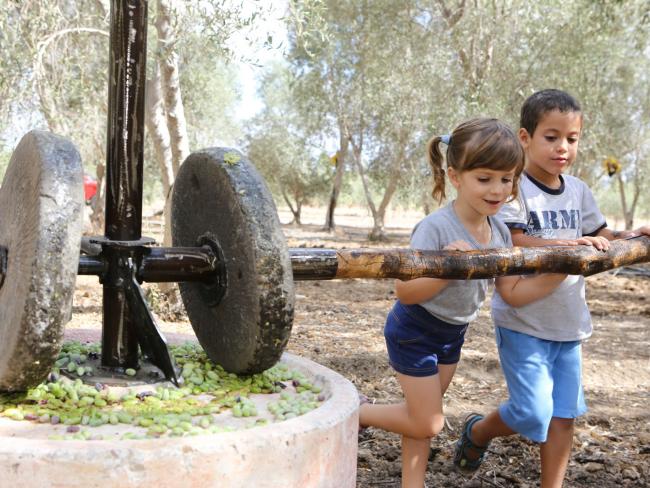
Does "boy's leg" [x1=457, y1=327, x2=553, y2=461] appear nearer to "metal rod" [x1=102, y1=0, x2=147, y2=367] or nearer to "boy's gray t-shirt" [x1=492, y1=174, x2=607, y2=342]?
"boy's gray t-shirt" [x1=492, y1=174, x2=607, y2=342]

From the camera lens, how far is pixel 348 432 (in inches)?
82.3

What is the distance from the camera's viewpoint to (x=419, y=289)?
8.08ft

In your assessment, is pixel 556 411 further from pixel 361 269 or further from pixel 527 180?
pixel 361 269

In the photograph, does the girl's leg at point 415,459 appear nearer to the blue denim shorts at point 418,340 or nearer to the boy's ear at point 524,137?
the blue denim shorts at point 418,340

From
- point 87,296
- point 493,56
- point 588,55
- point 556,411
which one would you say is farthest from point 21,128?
point 588,55

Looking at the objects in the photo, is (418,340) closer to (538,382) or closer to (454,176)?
(538,382)

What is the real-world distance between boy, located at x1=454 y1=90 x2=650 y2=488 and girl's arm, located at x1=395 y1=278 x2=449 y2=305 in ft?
1.61

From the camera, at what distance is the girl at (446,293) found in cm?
250

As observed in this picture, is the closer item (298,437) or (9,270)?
(298,437)

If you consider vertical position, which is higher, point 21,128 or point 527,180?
point 21,128

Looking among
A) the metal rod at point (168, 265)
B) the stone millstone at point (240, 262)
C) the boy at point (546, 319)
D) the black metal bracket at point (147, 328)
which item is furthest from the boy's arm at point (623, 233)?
the black metal bracket at point (147, 328)

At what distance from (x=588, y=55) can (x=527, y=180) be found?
14.5 metres

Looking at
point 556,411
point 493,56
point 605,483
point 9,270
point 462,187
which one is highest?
point 493,56

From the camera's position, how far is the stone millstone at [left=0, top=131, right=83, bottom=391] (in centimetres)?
182
